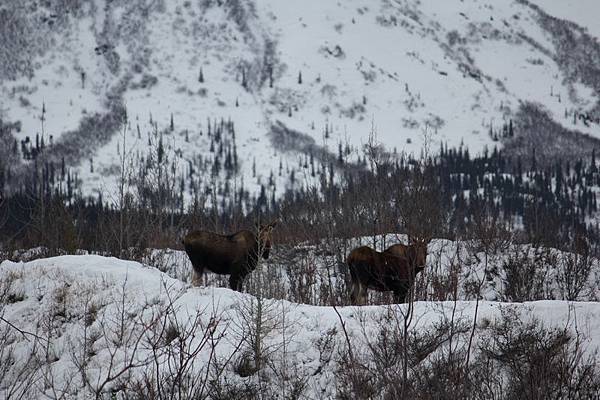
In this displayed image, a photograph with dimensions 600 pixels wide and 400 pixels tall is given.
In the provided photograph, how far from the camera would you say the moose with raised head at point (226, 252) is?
1159 centimetres

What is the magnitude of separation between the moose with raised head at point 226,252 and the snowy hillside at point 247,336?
0.90m

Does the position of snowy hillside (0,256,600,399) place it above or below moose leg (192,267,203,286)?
below

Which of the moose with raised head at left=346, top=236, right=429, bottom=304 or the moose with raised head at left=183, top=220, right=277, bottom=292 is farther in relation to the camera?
the moose with raised head at left=183, top=220, right=277, bottom=292

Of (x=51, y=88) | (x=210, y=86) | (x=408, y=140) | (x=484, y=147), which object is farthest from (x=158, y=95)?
(x=484, y=147)

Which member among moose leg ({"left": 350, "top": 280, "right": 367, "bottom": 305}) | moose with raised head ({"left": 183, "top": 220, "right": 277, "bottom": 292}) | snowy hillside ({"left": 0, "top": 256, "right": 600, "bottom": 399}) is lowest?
snowy hillside ({"left": 0, "top": 256, "right": 600, "bottom": 399})

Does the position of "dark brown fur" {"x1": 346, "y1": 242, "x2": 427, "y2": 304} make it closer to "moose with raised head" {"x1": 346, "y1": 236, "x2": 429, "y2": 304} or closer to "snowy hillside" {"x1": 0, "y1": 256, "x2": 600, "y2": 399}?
"moose with raised head" {"x1": 346, "y1": 236, "x2": 429, "y2": 304}

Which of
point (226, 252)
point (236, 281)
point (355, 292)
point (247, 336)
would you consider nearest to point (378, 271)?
point (355, 292)

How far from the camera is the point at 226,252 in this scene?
11594mm

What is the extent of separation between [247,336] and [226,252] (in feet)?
10.6

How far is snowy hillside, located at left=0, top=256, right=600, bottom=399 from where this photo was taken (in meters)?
8.45

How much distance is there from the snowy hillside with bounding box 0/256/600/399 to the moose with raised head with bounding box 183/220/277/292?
0.90 meters

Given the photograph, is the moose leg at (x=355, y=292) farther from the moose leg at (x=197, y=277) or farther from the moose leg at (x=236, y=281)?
the moose leg at (x=197, y=277)

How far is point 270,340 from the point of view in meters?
9.51

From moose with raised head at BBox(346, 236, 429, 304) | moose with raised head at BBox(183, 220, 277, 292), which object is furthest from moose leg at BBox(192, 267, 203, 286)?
moose with raised head at BBox(346, 236, 429, 304)
